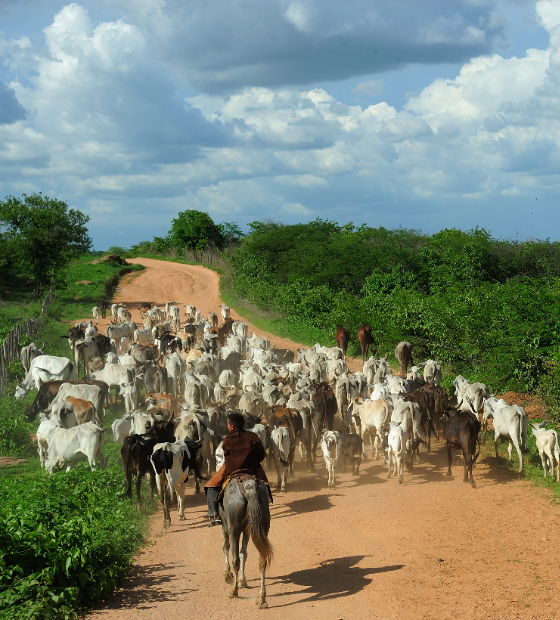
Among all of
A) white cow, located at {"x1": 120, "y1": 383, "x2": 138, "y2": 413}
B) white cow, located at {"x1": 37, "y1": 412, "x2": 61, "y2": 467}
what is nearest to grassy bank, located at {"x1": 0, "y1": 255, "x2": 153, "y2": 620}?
white cow, located at {"x1": 37, "y1": 412, "x2": 61, "y2": 467}

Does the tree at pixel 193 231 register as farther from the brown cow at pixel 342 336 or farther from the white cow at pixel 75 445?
the white cow at pixel 75 445

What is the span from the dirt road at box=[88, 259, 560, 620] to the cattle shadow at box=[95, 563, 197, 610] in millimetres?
21

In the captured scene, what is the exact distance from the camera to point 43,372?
16.7 m

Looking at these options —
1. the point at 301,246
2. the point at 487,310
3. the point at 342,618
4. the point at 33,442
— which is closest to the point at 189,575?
the point at 342,618

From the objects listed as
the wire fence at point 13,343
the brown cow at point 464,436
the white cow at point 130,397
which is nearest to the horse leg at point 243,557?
the brown cow at point 464,436

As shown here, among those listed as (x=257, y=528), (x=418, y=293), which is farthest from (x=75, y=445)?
(x=418, y=293)

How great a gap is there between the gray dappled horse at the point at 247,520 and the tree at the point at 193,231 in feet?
166

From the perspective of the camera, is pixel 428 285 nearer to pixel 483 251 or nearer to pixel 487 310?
pixel 483 251

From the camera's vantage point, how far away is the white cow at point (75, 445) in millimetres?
10930

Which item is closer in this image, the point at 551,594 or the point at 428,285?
the point at 551,594

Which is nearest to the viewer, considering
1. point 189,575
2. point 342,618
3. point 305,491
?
point 342,618

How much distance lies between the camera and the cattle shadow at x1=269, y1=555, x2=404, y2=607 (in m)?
7.34

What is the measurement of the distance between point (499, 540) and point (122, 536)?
4.93 meters

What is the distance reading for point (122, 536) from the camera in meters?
8.41
